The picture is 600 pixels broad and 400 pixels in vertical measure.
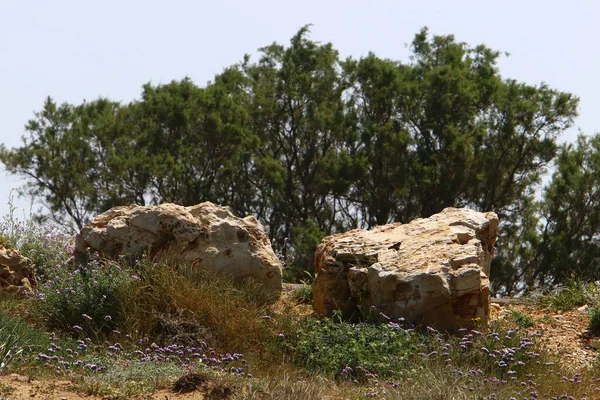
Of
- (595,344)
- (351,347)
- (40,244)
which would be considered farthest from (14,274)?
(595,344)

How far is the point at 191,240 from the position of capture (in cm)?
1045

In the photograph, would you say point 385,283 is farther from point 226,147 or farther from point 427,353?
point 226,147

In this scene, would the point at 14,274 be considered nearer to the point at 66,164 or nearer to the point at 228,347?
the point at 228,347

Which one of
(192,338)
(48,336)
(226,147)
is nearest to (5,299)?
(48,336)

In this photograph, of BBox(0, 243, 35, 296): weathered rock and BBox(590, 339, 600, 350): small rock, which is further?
BBox(0, 243, 35, 296): weathered rock

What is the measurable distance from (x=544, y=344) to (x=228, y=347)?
319cm

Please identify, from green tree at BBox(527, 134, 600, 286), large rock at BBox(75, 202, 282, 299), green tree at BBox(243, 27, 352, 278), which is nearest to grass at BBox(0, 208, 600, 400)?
large rock at BBox(75, 202, 282, 299)

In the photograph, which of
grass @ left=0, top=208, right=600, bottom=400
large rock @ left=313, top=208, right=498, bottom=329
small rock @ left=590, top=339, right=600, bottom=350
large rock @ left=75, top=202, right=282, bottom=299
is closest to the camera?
A: grass @ left=0, top=208, right=600, bottom=400

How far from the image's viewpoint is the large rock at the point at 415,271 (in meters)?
9.25

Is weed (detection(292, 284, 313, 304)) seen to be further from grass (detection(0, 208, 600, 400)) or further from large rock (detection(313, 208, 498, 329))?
large rock (detection(313, 208, 498, 329))

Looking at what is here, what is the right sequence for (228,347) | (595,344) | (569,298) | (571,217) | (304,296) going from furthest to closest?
(571,217), (569,298), (304,296), (595,344), (228,347)

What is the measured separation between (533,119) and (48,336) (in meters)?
17.9

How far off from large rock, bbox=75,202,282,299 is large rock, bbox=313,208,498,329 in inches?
29.0

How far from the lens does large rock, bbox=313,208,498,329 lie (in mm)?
9250
